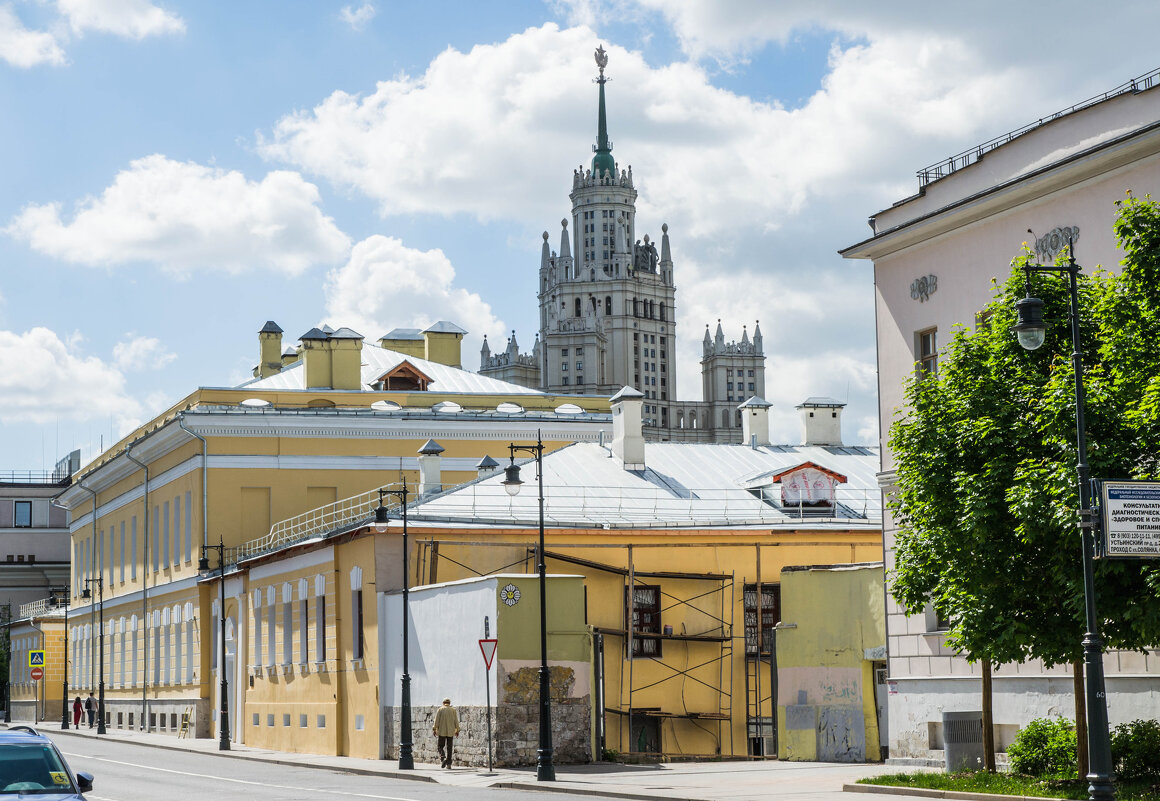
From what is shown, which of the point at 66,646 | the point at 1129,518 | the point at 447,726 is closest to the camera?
the point at 1129,518

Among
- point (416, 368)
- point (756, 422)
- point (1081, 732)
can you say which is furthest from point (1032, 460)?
point (416, 368)

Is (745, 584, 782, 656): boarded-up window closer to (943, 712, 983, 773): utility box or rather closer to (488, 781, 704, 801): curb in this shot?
(488, 781, 704, 801): curb

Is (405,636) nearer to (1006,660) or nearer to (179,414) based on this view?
(1006,660)

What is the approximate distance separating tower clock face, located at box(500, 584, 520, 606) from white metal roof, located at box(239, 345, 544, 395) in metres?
34.2

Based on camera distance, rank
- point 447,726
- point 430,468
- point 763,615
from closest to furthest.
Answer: point 447,726, point 763,615, point 430,468

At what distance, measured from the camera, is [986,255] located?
28.4 metres

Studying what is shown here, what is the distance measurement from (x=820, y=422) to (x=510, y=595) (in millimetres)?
23152

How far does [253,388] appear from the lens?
214 ft

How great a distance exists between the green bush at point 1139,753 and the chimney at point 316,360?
48.6m

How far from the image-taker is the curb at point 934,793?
2225 centimetres

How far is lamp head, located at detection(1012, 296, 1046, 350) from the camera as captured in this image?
1914 cm

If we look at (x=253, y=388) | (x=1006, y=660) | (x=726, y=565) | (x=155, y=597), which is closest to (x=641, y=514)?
(x=726, y=565)

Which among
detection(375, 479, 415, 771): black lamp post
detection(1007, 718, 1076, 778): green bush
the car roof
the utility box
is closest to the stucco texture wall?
the utility box

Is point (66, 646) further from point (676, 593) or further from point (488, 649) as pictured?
point (488, 649)
